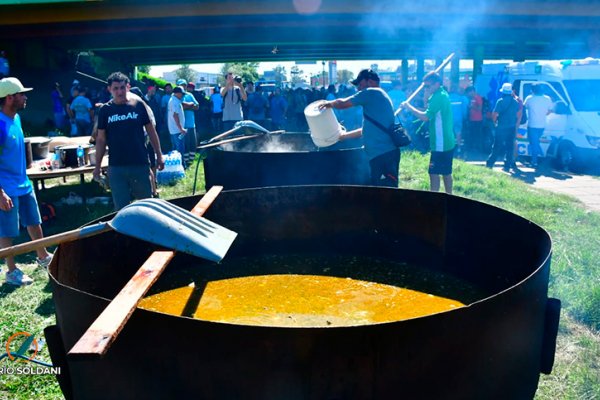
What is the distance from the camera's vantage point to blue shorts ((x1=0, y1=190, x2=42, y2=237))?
4832 millimetres

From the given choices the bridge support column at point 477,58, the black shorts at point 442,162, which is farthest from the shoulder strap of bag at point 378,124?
the bridge support column at point 477,58

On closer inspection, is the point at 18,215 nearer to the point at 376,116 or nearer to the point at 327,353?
the point at 376,116

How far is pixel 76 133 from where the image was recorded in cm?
1498

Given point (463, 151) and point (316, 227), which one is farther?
point (463, 151)

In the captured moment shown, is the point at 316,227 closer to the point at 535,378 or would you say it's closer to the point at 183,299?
the point at 183,299

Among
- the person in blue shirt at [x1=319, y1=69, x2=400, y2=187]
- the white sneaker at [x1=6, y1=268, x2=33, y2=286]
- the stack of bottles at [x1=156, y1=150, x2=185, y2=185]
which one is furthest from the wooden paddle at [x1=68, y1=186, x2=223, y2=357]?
the stack of bottles at [x1=156, y1=150, x2=185, y2=185]

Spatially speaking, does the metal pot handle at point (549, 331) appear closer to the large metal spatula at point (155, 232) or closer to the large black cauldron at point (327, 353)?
the large black cauldron at point (327, 353)

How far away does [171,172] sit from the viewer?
9.49 meters

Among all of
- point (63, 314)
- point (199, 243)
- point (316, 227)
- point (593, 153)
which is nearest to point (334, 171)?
point (316, 227)

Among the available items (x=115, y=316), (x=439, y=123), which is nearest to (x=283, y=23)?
→ (x=439, y=123)

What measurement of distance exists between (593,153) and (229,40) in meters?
13.9

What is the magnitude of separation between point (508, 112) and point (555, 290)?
7.66m

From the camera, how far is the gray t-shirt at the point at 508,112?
11250mm

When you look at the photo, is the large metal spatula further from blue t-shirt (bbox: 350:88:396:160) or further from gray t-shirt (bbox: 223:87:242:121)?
gray t-shirt (bbox: 223:87:242:121)
